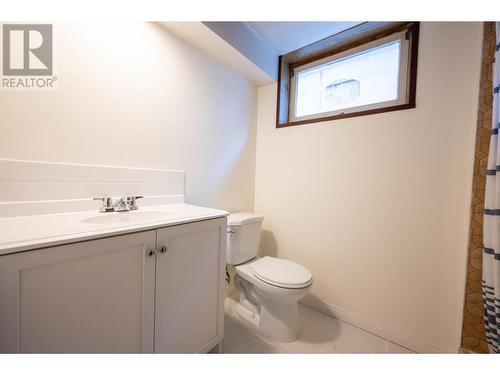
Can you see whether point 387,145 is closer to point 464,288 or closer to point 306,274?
point 464,288

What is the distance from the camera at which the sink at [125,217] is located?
0.95 meters

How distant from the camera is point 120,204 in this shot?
1.07 m

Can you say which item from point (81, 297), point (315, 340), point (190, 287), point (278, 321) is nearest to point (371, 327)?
point (315, 340)

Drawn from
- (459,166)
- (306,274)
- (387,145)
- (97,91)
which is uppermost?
(97,91)

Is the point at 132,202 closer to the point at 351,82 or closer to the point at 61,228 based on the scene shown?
the point at 61,228

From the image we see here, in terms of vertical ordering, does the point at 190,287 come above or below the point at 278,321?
above

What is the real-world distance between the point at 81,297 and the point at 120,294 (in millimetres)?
113

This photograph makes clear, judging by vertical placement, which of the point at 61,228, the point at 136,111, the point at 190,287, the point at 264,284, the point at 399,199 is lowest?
the point at 264,284

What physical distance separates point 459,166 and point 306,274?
1052mm

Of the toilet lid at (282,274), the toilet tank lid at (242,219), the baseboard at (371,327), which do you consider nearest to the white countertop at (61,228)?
the toilet tank lid at (242,219)

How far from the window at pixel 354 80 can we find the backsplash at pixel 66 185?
1199 millimetres

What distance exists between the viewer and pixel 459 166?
1110 millimetres

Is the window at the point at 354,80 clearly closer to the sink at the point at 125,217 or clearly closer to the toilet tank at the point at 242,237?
the toilet tank at the point at 242,237
